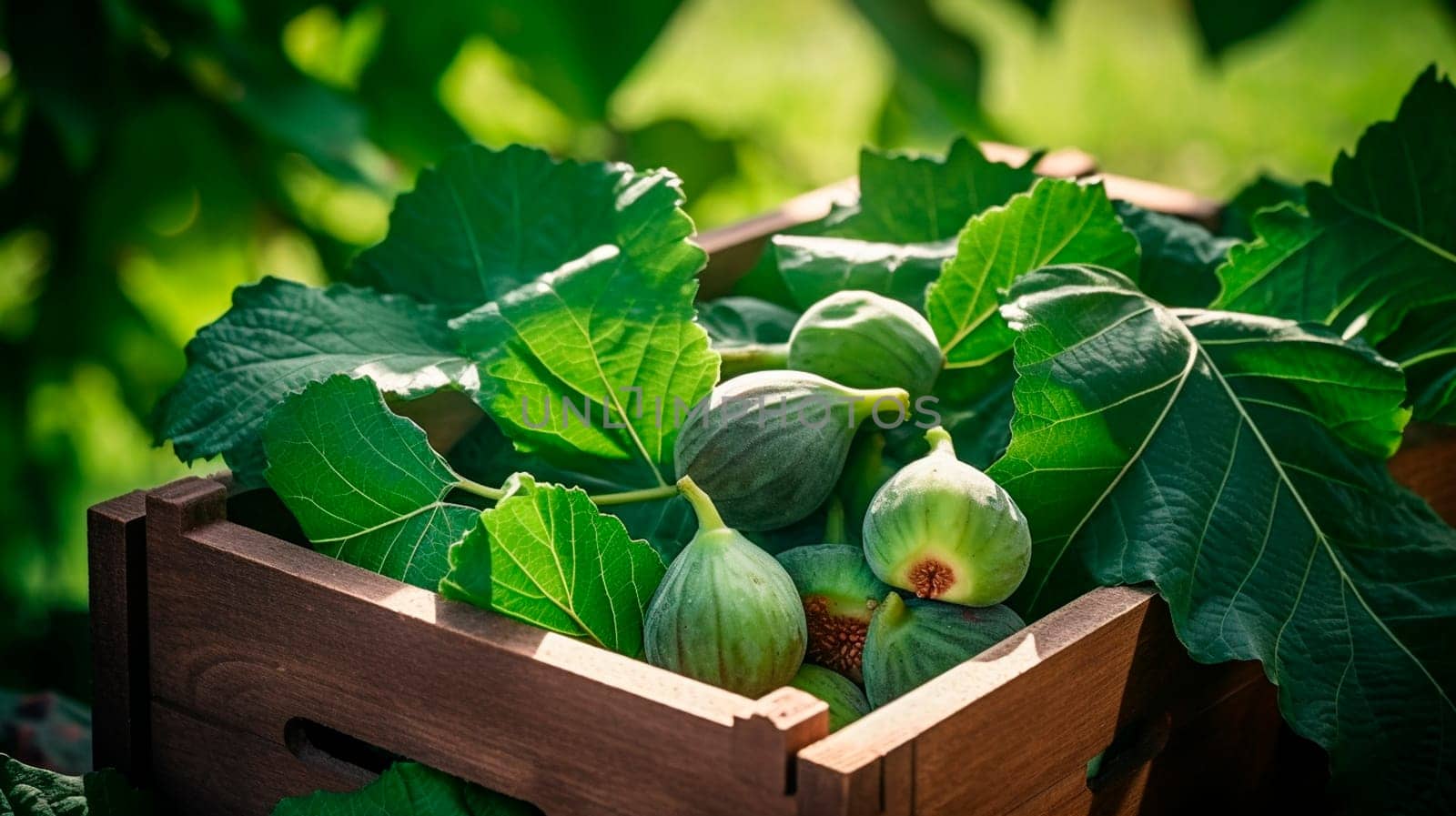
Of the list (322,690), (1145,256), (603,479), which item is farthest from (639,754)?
(1145,256)

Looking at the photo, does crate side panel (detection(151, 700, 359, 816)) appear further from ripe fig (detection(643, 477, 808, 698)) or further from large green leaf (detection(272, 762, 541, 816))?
ripe fig (detection(643, 477, 808, 698))

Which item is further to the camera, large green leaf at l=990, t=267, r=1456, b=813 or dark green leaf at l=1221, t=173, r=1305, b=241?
dark green leaf at l=1221, t=173, r=1305, b=241

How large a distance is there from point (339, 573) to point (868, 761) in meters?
0.30

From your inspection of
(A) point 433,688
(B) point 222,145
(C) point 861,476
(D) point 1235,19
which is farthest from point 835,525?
(B) point 222,145

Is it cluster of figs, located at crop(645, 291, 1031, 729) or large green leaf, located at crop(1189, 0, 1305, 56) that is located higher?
large green leaf, located at crop(1189, 0, 1305, 56)

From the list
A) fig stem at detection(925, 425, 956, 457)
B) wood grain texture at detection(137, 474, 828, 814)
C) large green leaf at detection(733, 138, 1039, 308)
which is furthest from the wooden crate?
large green leaf at detection(733, 138, 1039, 308)

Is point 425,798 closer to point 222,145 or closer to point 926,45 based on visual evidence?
point 926,45

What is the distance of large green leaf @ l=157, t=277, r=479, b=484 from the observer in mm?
872

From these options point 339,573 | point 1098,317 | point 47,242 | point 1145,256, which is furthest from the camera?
point 47,242

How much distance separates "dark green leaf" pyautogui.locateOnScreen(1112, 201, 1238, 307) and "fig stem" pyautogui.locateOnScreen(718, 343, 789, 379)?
0.29 metres

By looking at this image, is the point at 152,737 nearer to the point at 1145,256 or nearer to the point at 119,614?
the point at 119,614

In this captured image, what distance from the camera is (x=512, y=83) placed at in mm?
1607

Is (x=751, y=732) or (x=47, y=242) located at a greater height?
(x=47, y=242)

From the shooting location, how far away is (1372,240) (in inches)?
38.4
